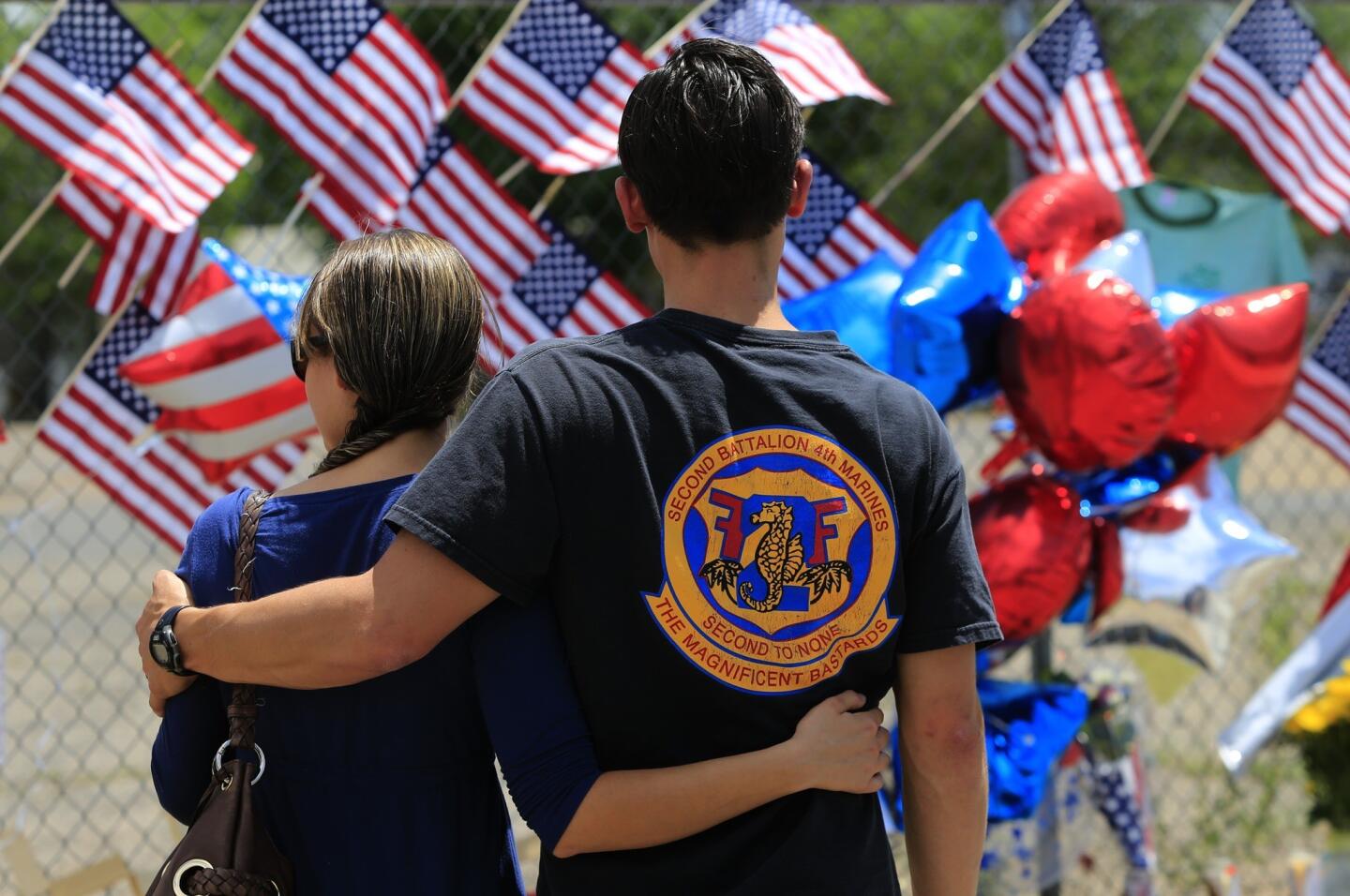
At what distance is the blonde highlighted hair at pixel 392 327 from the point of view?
1.65m

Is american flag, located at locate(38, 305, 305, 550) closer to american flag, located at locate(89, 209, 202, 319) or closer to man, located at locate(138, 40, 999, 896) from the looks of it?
american flag, located at locate(89, 209, 202, 319)

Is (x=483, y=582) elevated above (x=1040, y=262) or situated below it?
below

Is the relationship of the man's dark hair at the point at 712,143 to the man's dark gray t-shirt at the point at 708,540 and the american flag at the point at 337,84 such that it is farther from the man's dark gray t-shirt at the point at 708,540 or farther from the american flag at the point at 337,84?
the american flag at the point at 337,84

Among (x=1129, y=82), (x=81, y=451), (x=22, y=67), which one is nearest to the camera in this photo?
(x=22, y=67)

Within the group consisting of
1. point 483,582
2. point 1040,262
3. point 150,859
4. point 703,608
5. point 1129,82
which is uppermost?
point 1129,82

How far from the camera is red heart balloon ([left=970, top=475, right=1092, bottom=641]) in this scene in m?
3.00

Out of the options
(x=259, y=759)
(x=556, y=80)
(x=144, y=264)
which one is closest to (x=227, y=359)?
(x=144, y=264)

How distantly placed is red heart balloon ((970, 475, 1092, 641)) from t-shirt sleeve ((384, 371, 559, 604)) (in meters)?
1.75

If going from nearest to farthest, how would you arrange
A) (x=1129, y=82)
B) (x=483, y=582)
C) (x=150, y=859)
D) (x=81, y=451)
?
(x=483, y=582) < (x=81, y=451) < (x=150, y=859) < (x=1129, y=82)

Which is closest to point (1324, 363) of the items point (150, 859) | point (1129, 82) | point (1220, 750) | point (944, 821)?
point (1220, 750)

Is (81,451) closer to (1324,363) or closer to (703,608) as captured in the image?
(703,608)

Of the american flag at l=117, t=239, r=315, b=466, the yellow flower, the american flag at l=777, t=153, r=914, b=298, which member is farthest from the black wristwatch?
the yellow flower

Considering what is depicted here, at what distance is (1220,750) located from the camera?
3592mm

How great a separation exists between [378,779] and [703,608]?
46cm
